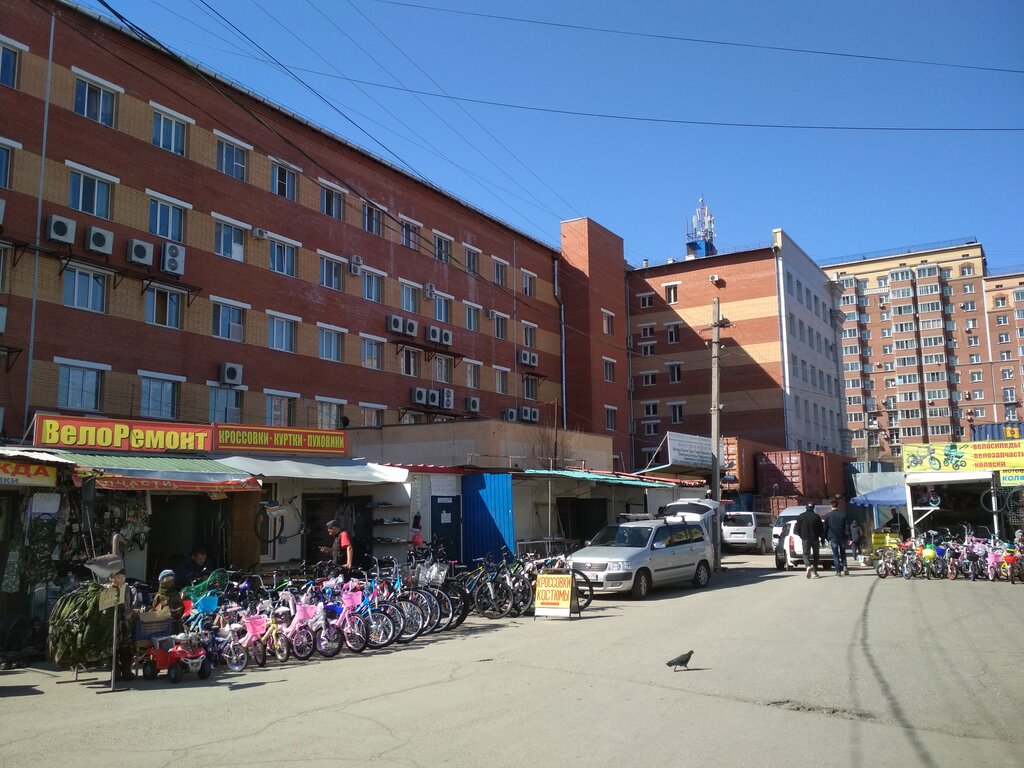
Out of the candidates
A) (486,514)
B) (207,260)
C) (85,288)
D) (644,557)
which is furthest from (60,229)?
(644,557)

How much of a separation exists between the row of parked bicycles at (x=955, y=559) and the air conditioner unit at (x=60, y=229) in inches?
988

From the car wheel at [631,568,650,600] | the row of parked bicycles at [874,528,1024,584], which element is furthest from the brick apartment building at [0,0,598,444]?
the row of parked bicycles at [874,528,1024,584]

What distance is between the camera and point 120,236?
2659 centimetres

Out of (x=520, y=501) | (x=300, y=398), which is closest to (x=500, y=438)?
(x=520, y=501)

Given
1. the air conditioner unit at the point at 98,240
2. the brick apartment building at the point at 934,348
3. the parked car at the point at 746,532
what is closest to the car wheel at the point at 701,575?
the parked car at the point at 746,532

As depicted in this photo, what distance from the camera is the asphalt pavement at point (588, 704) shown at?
6488 mm

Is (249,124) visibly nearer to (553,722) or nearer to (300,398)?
(300,398)

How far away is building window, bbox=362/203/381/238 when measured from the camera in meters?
37.1

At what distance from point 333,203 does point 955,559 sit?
88.5 feet

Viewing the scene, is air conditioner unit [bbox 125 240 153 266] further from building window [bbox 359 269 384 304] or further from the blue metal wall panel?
the blue metal wall panel

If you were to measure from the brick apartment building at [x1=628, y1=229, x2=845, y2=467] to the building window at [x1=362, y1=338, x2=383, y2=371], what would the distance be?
83.9 feet

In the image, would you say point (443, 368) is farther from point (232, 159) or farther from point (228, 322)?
point (232, 159)

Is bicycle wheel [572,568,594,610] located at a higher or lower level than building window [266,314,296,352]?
lower

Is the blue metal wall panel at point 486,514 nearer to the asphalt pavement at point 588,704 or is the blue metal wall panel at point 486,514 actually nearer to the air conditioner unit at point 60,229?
the asphalt pavement at point 588,704
